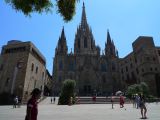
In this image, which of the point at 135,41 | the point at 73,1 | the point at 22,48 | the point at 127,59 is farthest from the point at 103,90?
the point at 73,1

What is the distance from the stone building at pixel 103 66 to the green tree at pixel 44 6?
48.1m

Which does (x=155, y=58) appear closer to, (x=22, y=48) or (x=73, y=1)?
(x=22, y=48)

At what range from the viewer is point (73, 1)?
511cm

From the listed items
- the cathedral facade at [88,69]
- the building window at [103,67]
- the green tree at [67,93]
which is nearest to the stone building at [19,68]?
the green tree at [67,93]

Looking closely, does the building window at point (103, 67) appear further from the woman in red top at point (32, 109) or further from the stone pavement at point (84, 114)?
the woman in red top at point (32, 109)

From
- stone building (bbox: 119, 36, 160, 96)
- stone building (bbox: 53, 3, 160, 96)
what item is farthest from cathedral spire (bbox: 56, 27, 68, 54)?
stone building (bbox: 119, 36, 160, 96)

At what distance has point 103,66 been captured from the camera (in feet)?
210

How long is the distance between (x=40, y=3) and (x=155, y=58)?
51.5 meters

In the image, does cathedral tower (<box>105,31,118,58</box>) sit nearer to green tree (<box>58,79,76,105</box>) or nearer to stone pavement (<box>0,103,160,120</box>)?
green tree (<box>58,79,76,105</box>)

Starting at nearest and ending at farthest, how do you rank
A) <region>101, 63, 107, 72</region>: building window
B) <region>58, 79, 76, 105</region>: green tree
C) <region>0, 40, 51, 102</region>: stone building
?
<region>58, 79, 76, 105</region>: green tree → <region>0, 40, 51, 102</region>: stone building → <region>101, 63, 107, 72</region>: building window

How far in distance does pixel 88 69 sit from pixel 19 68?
91.5 feet

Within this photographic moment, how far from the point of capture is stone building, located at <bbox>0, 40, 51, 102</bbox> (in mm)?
36000

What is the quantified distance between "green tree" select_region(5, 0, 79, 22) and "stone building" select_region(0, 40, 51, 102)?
31.2 m

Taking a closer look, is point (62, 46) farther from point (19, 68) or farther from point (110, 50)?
point (19, 68)
